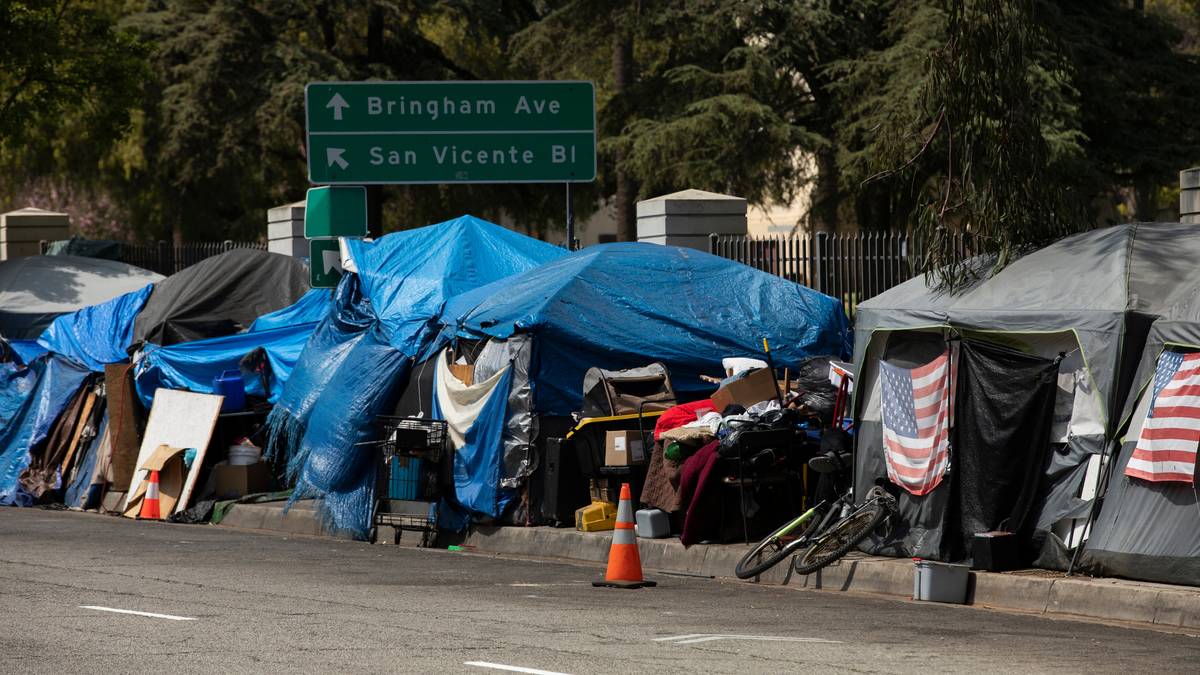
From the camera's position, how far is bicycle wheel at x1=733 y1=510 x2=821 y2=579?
13.3 m

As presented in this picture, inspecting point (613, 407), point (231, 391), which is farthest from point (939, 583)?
point (231, 391)

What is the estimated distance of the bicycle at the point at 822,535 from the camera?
13.2m

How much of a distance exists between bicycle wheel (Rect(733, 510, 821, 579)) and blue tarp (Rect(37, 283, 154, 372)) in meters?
11.1

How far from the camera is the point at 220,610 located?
36.0ft

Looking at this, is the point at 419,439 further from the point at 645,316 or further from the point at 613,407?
the point at 645,316

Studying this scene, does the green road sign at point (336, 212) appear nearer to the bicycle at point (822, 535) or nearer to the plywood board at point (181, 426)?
the plywood board at point (181, 426)

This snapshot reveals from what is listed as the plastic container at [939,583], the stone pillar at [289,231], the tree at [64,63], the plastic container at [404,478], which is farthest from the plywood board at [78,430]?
the plastic container at [939,583]

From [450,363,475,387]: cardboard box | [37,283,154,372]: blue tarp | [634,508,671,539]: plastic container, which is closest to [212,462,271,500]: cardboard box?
[37,283,154,372]: blue tarp

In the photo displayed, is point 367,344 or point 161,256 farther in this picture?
point 161,256

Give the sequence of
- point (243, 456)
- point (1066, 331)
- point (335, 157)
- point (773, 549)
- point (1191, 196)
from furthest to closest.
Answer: point (335, 157) → point (243, 456) → point (1191, 196) → point (773, 549) → point (1066, 331)

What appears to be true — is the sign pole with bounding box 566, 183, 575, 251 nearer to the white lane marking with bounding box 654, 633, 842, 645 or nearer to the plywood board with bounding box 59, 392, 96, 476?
the plywood board with bounding box 59, 392, 96, 476

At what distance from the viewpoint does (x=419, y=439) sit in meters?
16.8

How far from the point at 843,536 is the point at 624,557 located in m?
1.83

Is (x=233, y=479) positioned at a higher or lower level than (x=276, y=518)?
higher
